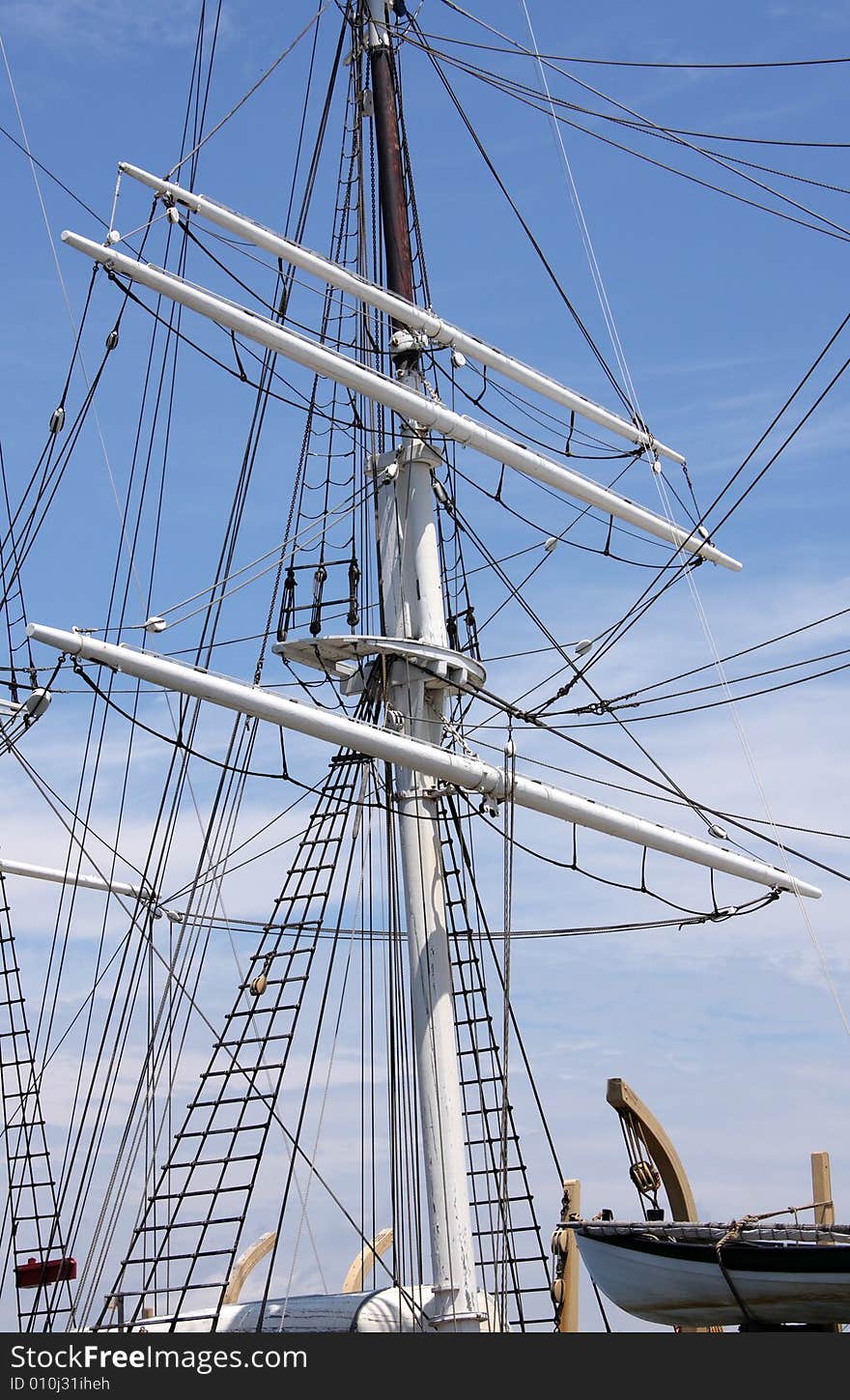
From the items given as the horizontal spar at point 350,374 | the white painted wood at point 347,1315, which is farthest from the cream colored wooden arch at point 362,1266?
the horizontal spar at point 350,374

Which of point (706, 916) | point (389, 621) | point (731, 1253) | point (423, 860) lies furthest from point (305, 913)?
point (731, 1253)

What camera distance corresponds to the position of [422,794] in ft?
62.0

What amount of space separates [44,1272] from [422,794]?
829 centimetres

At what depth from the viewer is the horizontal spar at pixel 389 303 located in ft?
65.3

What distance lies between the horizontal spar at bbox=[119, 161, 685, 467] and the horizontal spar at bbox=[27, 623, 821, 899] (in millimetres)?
5081

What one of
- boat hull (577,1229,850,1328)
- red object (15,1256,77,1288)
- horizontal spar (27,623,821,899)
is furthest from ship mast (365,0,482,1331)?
red object (15,1256,77,1288)

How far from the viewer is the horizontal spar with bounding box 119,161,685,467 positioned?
65.3 feet

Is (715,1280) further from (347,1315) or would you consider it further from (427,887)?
(427,887)

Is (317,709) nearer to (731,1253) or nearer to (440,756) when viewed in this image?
(440,756)

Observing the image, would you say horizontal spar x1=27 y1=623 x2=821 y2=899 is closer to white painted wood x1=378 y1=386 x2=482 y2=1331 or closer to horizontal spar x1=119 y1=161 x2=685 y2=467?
white painted wood x1=378 y1=386 x2=482 y2=1331

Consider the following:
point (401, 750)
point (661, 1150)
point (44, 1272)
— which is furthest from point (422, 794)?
point (44, 1272)

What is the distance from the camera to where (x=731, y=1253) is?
14.3 metres

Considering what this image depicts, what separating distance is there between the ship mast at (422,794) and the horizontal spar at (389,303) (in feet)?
1.86

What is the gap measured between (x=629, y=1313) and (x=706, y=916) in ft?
18.4
